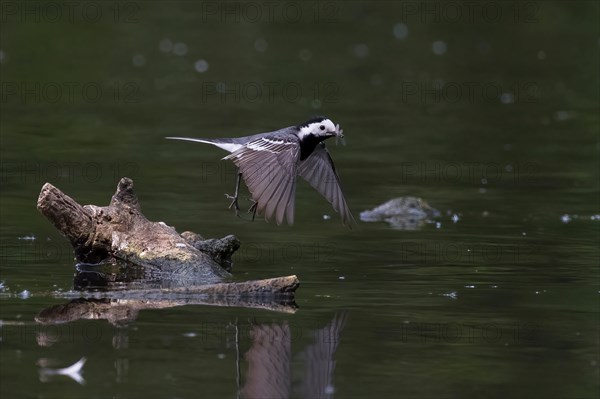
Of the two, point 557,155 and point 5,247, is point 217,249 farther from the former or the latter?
point 557,155

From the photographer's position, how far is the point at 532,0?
3094 centimetres

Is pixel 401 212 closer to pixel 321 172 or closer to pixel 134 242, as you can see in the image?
pixel 321 172

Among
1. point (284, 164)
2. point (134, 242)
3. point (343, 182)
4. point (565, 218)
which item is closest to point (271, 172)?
A: point (284, 164)

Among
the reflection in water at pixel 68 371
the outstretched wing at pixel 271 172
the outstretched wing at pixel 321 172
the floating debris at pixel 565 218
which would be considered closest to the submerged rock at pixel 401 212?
the floating debris at pixel 565 218

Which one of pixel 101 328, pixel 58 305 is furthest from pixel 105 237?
pixel 101 328

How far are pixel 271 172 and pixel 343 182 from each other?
4.89m

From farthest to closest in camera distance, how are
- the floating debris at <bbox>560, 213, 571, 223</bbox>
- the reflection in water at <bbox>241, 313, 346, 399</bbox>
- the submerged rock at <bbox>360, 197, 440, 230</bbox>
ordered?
the submerged rock at <bbox>360, 197, 440, 230</bbox> → the floating debris at <bbox>560, 213, 571, 223</bbox> → the reflection in water at <bbox>241, 313, 346, 399</bbox>

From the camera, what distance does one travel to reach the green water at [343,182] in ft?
23.2

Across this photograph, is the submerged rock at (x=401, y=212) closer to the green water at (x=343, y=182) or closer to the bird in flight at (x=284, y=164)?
the green water at (x=343, y=182)

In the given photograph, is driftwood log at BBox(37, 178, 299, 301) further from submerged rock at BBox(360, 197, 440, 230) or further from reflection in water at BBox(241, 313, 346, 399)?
submerged rock at BBox(360, 197, 440, 230)

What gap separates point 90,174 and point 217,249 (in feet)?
15.6

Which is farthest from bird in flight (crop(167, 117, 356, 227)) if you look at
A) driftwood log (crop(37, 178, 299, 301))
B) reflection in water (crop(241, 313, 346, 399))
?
reflection in water (crop(241, 313, 346, 399))

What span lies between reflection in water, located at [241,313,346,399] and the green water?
0.02 metres

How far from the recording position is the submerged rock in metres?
12.5
